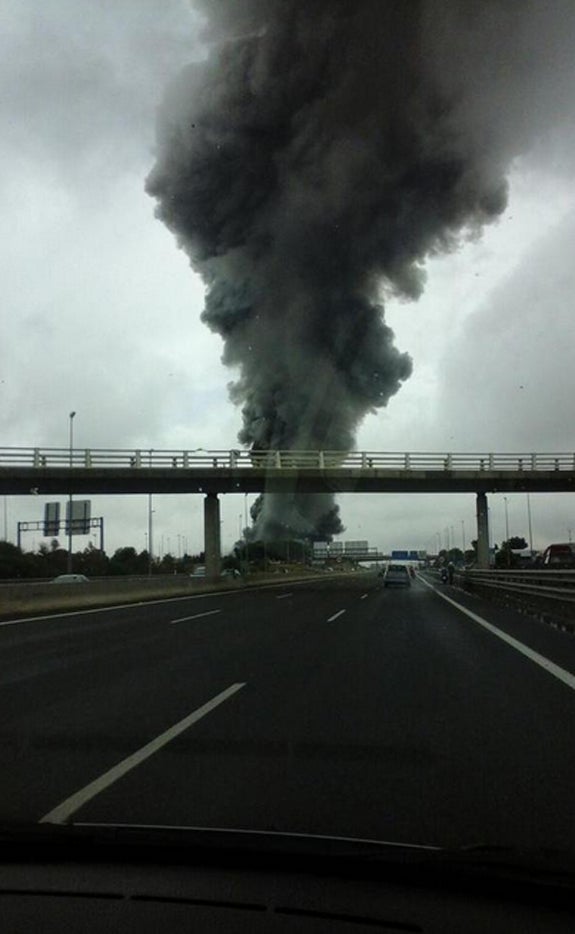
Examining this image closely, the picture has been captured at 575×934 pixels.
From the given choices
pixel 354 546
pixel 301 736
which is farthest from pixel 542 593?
pixel 354 546

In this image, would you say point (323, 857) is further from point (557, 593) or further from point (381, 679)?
point (557, 593)

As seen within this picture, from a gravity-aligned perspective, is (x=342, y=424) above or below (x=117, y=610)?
above

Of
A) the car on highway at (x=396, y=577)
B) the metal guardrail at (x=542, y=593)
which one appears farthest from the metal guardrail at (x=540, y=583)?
the car on highway at (x=396, y=577)

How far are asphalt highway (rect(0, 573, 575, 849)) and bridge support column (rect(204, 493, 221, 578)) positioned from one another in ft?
89.7

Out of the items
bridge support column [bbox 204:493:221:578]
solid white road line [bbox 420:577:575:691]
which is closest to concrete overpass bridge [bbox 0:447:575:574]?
bridge support column [bbox 204:493:221:578]

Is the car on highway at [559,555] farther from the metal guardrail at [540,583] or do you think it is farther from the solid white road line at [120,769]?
the solid white road line at [120,769]

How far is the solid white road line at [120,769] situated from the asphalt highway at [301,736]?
0.06 ft

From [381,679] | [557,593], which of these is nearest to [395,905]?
[381,679]

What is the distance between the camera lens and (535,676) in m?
10.0

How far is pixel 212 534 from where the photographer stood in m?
41.7

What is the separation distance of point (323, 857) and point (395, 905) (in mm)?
442

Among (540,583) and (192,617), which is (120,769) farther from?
(540,583)

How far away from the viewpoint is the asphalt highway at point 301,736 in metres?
4.85

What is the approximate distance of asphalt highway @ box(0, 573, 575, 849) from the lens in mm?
4848
